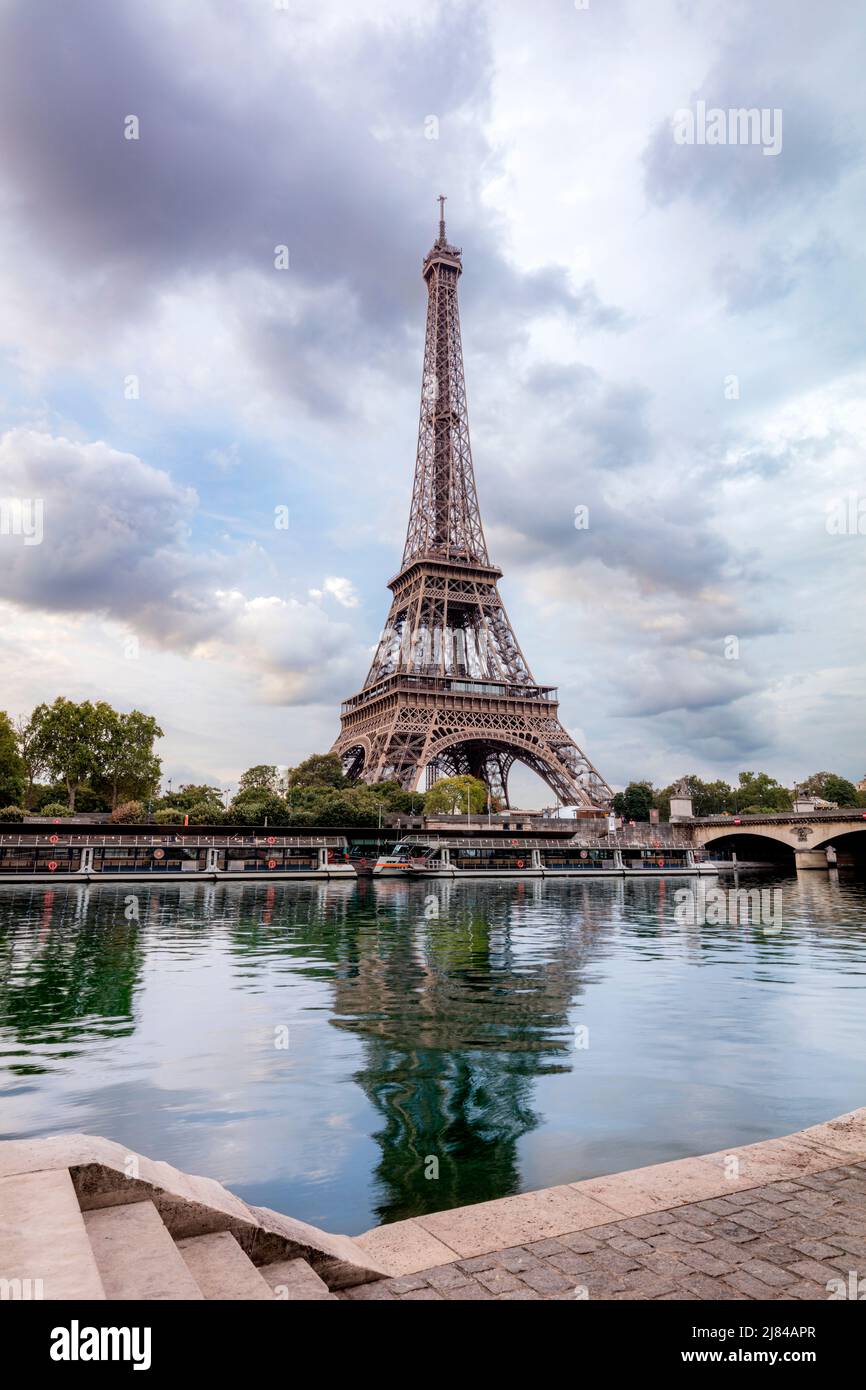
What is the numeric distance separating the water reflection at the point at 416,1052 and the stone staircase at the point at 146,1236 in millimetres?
2464

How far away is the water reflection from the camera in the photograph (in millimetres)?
9492

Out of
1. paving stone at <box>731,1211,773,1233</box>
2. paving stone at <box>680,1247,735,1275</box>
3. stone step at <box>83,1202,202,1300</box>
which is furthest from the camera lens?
paving stone at <box>731,1211,773,1233</box>

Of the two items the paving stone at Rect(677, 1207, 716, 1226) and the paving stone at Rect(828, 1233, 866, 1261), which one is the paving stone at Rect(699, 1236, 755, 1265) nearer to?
the paving stone at Rect(677, 1207, 716, 1226)

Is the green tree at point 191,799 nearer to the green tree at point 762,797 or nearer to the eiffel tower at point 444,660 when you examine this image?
the eiffel tower at point 444,660

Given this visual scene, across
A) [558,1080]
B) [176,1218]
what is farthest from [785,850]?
[176,1218]

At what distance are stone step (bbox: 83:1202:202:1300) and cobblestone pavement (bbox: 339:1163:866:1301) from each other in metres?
1.18

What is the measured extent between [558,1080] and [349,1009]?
6.75 meters

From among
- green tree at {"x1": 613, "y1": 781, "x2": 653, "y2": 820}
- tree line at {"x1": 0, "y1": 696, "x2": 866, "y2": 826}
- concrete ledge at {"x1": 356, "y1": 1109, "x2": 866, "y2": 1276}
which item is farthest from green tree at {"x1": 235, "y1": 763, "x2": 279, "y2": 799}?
concrete ledge at {"x1": 356, "y1": 1109, "x2": 866, "y2": 1276}

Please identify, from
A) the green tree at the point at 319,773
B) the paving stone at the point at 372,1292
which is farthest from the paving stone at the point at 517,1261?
the green tree at the point at 319,773

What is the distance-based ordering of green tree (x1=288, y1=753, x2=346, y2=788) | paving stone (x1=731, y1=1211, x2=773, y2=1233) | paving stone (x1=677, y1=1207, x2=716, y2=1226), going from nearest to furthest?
paving stone (x1=731, y1=1211, x2=773, y2=1233) → paving stone (x1=677, y1=1207, x2=716, y2=1226) → green tree (x1=288, y1=753, x2=346, y2=788)

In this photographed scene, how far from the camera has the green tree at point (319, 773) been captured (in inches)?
3910

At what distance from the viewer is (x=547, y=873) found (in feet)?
264
